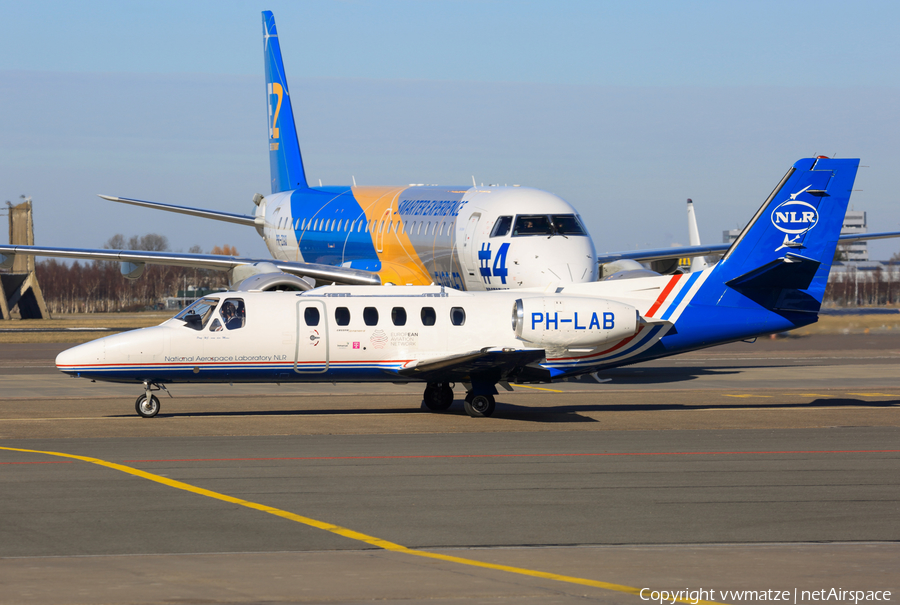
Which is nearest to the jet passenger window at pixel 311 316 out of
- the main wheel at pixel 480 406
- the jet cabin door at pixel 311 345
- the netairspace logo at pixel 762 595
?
the jet cabin door at pixel 311 345

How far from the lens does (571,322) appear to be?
20.6 meters

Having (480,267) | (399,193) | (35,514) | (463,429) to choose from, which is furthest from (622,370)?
(35,514)

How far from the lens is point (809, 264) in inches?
863

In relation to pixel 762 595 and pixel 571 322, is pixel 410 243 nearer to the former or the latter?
pixel 571 322

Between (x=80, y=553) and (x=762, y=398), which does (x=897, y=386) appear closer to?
(x=762, y=398)

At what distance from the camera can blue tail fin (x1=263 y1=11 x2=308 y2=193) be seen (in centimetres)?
4691

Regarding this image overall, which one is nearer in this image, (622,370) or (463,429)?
(463,429)

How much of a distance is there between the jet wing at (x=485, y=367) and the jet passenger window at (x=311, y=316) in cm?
203

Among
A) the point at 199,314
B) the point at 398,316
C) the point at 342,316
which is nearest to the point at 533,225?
the point at 398,316

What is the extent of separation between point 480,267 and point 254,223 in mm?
19048

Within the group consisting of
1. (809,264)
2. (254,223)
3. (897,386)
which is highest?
(254,223)

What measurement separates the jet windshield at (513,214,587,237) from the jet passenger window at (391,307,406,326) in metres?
6.71

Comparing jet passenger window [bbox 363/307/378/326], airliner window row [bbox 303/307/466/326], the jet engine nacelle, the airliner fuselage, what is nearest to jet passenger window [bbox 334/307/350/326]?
airliner window row [bbox 303/307/466/326]

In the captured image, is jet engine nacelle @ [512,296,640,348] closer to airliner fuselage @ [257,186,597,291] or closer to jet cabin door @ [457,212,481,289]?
airliner fuselage @ [257,186,597,291]
